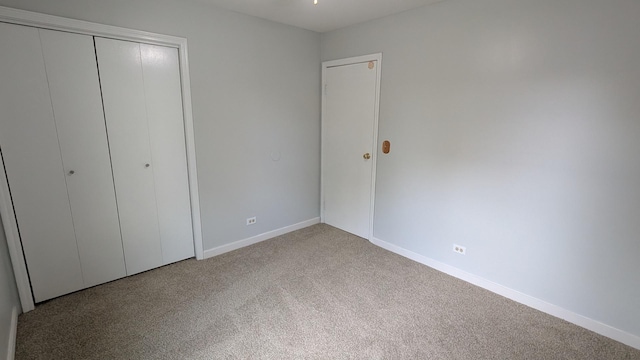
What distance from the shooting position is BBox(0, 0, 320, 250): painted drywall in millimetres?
2570

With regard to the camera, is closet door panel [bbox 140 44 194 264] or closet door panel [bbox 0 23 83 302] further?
closet door panel [bbox 140 44 194 264]

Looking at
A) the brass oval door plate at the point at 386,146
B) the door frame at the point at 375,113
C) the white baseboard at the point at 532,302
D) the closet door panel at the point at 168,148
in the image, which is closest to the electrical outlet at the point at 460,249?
the white baseboard at the point at 532,302

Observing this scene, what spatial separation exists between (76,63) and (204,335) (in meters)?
2.22

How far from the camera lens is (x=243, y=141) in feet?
10.3

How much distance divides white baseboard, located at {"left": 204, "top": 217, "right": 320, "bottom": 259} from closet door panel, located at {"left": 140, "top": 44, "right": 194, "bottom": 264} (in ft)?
0.79

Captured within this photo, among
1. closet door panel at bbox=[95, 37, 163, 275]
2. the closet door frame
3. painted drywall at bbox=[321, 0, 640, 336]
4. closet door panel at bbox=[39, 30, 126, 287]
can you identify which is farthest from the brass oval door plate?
closet door panel at bbox=[39, 30, 126, 287]

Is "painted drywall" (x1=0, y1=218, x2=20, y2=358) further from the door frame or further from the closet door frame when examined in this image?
the door frame

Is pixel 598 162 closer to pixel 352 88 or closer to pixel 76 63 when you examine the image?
pixel 352 88

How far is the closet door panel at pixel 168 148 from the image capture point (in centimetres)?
255

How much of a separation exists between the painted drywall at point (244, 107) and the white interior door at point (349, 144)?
187mm

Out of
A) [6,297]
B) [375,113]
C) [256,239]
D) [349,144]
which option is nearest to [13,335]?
[6,297]

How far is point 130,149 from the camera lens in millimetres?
2514

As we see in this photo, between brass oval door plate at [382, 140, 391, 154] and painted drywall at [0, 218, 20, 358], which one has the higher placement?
brass oval door plate at [382, 140, 391, 154]

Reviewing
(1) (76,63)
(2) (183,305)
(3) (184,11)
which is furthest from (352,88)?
(2) (183,305)
